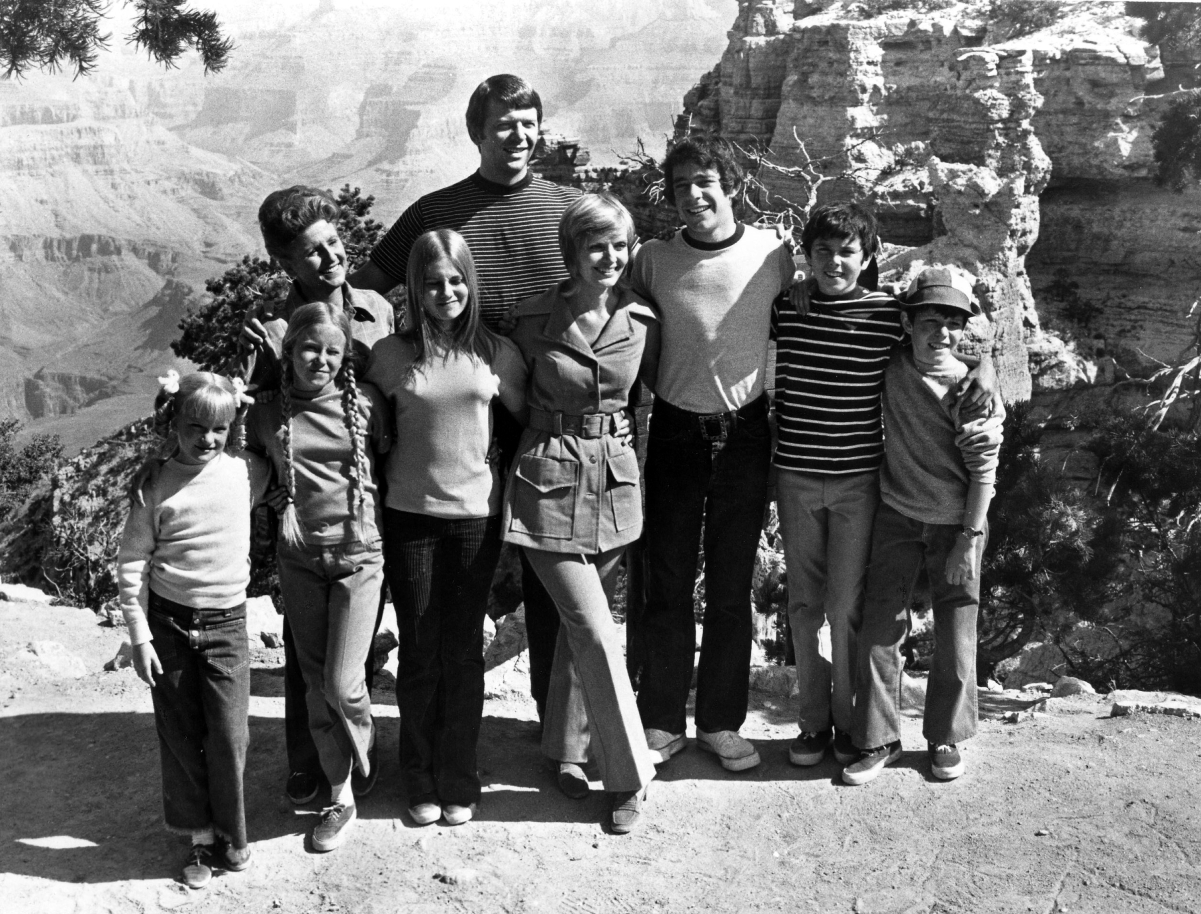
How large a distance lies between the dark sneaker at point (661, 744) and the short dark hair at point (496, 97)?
2.26 m

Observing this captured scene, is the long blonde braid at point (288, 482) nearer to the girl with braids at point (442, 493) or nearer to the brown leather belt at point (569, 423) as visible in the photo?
the girl with braids at point (442, 493)

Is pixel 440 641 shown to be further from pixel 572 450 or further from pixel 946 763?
pixel 946 763

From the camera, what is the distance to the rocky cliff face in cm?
1831

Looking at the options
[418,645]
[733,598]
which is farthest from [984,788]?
[418,645]

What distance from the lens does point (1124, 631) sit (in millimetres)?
11844

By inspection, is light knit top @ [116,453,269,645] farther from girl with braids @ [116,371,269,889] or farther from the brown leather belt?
the brown leather belt

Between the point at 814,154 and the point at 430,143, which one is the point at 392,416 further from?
the point at 430,143

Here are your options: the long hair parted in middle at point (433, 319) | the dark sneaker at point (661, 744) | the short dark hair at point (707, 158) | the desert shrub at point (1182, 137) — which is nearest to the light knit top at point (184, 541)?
the long hair parted in middle at point (433, 319)

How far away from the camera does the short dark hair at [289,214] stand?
12.7 feet

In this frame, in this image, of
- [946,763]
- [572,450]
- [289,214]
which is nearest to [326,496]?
[572,450]

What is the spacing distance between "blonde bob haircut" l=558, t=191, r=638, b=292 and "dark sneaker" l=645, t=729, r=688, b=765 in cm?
177

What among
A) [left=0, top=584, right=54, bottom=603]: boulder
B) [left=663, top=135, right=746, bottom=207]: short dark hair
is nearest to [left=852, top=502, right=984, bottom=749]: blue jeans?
[left=663, top=135, right=746, bottom=207]: short dark hair

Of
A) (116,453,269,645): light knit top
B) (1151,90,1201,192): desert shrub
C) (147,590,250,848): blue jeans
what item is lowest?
(147,590,250,848): blue jeans

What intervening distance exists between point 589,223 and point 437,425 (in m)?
0.81
